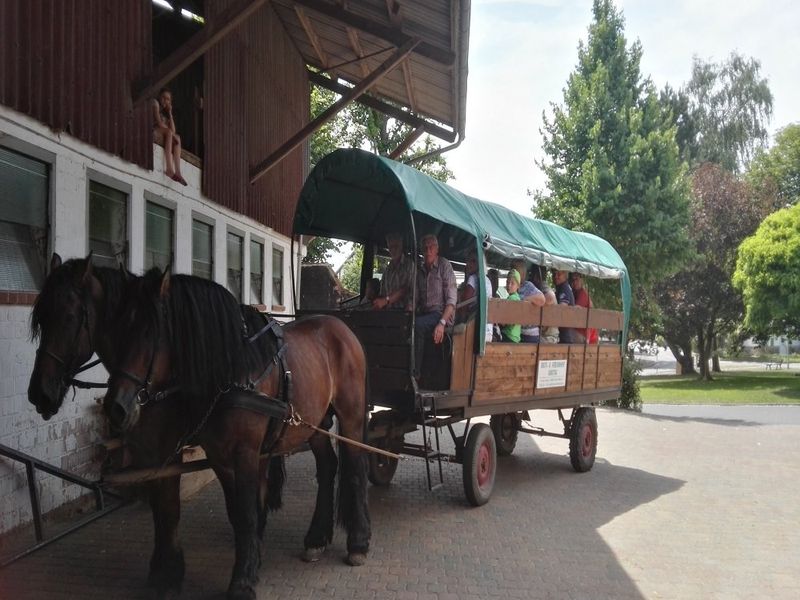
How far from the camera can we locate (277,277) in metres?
13.6

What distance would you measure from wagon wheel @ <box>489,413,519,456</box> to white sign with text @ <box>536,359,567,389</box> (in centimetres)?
117

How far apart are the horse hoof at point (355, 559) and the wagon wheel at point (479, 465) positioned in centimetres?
180

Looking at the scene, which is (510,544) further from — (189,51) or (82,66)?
(189,51)

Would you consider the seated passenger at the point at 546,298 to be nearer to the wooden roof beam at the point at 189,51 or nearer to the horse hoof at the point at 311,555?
the horse hoof at the point at 311,555

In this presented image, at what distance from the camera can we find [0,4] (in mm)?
4895

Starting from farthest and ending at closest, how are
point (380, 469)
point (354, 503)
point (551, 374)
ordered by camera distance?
point (551, 374)
point (380, 469)
point (354, 503)

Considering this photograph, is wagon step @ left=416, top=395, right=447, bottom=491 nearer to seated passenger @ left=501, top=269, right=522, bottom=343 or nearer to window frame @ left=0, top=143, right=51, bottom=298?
seated passenger @ left=501, top=269, right=522, bottom=343

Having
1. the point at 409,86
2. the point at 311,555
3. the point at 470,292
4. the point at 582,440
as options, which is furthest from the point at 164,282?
the point at 409,86

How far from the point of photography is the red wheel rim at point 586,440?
27.0 ft

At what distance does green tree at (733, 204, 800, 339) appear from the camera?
68.6 ft

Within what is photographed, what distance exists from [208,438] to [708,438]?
1071 cm

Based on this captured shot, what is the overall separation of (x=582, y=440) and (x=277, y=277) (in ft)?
25.1

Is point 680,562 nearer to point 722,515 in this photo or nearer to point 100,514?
point 722,515

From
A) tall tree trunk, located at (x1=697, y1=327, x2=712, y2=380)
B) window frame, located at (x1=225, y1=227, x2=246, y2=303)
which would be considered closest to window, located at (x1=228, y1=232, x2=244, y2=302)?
window frame, located at (x1=225, y1=227, x2=246, y2=303)
